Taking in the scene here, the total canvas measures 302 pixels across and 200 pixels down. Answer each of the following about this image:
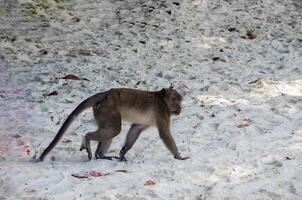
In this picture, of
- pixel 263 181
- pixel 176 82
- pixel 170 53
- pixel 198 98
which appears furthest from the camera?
pixel 170 53

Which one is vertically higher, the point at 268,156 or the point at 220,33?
the point at 268,156

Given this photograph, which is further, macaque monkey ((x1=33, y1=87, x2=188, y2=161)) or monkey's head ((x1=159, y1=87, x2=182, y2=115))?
monkey's head ((x1=159, y1=87, x2=182, y2=115))

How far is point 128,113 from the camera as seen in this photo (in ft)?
23.1

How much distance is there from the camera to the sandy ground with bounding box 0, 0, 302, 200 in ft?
20.3

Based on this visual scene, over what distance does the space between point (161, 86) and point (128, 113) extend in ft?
10.1

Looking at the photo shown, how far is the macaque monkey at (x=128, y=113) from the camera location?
22.1ft

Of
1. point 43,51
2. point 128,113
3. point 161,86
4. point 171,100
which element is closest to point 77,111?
point 128,113

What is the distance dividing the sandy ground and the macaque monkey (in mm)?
258

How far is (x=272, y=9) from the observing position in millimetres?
13273

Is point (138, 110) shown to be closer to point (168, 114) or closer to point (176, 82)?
point (168, 114)

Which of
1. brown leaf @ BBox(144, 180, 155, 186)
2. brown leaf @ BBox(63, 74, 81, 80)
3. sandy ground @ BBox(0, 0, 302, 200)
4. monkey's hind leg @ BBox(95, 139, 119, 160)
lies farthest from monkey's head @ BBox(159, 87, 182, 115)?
brown leaf @ BBox(63, 74, 81, 80)

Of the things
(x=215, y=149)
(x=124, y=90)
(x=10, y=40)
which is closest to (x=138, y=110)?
(x=124, y=90)

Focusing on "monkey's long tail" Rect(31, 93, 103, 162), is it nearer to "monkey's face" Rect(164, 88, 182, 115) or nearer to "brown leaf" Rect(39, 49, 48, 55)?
"monkey's face" Rect(164, 88, 182, 115)

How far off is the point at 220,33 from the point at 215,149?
17.3 ft
